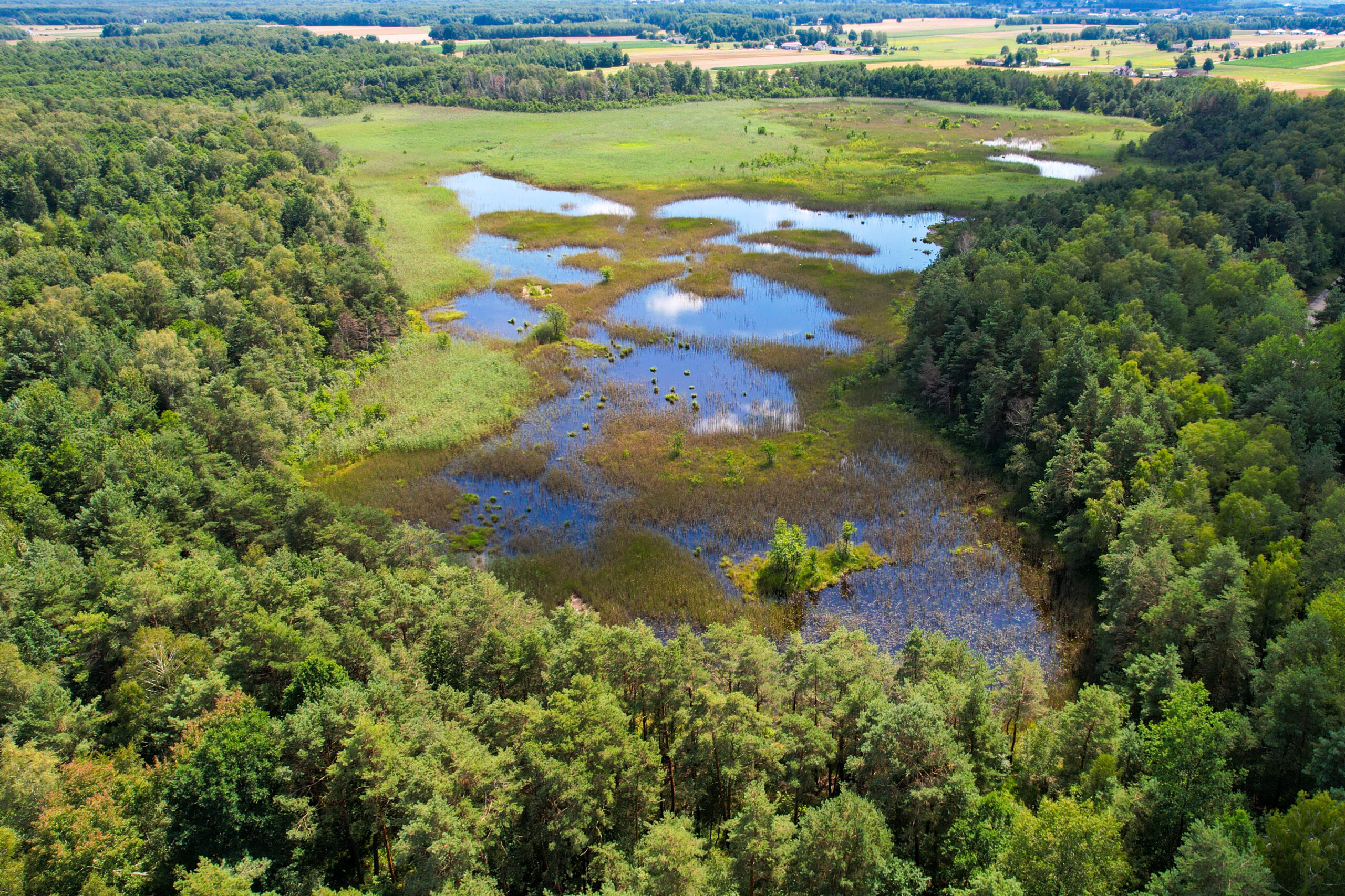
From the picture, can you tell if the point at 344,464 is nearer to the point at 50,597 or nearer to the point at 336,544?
the point at 336,544

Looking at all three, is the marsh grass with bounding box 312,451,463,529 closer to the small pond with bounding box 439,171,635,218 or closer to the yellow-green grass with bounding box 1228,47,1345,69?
the small pond with bounding box 439,171,635,218

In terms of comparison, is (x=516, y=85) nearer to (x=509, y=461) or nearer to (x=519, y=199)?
(x=519, y=199)

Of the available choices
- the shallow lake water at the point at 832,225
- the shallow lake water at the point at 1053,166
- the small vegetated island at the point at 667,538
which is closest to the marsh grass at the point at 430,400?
the small vegetated island at the point at 667,538

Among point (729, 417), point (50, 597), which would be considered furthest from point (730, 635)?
point (729, 417)

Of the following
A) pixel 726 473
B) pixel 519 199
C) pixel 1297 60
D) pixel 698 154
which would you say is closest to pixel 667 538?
pixel 726 473

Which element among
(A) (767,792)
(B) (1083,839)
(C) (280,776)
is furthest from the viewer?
(A) (767,792)

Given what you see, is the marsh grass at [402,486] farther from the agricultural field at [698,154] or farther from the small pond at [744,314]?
the agricultural field at [698,154]
